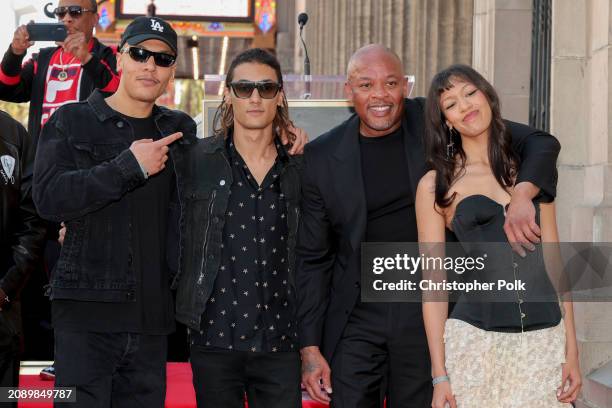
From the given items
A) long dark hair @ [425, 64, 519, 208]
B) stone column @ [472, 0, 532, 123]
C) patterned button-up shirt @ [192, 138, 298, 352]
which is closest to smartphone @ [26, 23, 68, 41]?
patterned button-up shirt @ [192, 138, 298, 352]

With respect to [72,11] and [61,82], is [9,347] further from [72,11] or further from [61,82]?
[72,11]

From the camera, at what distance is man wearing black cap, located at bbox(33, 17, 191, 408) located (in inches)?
172

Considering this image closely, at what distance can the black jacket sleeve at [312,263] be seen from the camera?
484 centimetres

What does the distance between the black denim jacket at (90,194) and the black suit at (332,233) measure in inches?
35.9

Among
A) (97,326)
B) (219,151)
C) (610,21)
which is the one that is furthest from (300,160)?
(610,21)

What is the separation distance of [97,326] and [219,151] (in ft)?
3.57

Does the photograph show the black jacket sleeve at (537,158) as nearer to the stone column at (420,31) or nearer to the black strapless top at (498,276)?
the black strapless top at (498,276)

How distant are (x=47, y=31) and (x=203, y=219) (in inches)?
99.9

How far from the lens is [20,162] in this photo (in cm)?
530

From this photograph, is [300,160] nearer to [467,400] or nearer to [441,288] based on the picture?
[441,288]

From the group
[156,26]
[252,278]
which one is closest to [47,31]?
[156,26]

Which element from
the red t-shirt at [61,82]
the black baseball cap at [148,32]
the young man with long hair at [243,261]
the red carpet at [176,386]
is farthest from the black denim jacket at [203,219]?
the red t-shirt at [61,82]

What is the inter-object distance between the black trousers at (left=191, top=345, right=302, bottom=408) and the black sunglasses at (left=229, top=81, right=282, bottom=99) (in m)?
1.27

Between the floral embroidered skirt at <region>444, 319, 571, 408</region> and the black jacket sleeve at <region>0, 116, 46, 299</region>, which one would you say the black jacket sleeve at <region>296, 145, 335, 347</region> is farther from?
the black jacket sleeve at <region>0, 116, 46, 299</region>
